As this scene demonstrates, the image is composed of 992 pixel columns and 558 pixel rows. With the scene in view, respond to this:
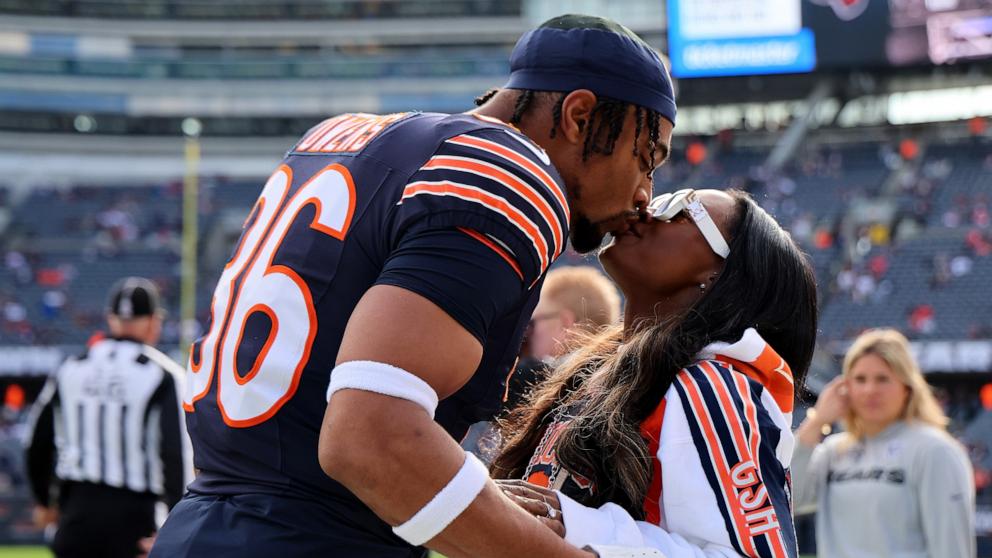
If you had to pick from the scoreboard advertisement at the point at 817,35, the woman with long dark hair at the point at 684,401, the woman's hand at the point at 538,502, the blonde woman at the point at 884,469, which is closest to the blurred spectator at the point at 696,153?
the scoreboard advertisement at the point at 817,35

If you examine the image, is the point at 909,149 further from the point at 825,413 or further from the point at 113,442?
the point at 113,442

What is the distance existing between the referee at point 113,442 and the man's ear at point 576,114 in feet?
13.1

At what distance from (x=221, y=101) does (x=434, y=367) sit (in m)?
36.1

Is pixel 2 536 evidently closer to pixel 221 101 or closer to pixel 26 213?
pixel 26 213

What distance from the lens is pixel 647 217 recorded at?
2.41m

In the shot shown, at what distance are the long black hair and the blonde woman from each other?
2.55 meters

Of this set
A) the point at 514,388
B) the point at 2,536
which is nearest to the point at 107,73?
the point at 2,536

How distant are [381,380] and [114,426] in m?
4.38

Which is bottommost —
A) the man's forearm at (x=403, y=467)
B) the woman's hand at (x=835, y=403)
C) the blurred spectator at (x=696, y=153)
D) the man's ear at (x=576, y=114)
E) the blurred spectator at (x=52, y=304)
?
the woman's hand at (x=835, y=403)

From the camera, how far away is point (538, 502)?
1888 millimetres

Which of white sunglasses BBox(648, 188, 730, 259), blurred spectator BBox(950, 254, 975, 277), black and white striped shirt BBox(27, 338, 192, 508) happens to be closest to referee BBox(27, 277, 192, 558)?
black and white striped shirt BBox(27, 338, 192, 508)

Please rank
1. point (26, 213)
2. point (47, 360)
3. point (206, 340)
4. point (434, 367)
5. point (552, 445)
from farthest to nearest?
point (26, 213)
point (47, 360)
point (552, 445)
point (206, 340)
point (434, 367)

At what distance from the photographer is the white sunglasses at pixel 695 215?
7.91 feet

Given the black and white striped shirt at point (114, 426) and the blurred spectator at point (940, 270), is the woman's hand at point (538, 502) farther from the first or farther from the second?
the blurred spectator at point (940, 270)
